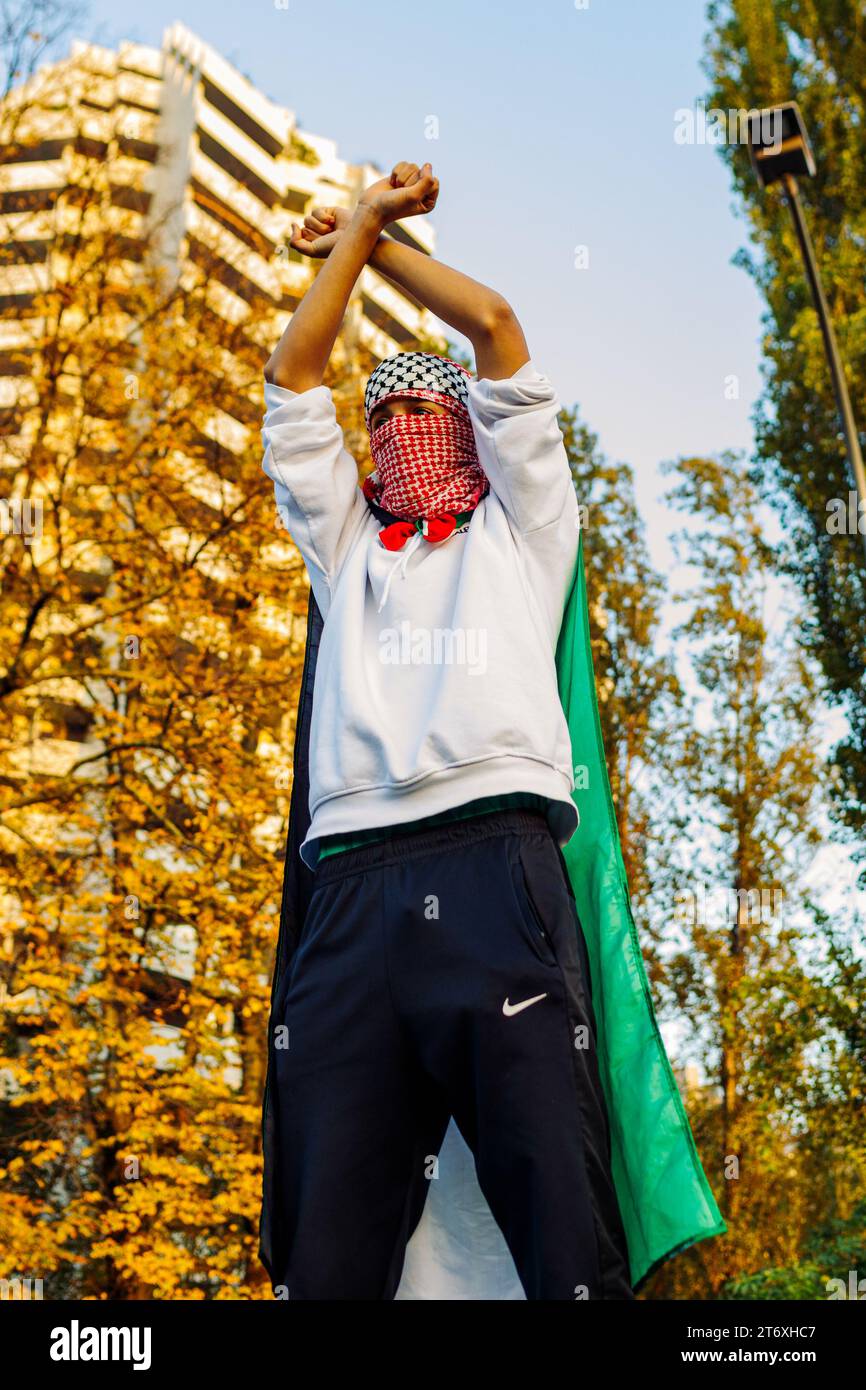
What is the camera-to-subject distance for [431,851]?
2412 millimetres

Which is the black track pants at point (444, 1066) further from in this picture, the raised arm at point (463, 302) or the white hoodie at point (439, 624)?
the raised arm at point (463, 302)

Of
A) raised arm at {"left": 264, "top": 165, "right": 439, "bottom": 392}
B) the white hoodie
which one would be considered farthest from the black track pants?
raised arm at {"left": 264, "top": 165, "right": 439, "bottom": 392}

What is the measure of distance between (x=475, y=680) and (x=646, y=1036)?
2.36ft

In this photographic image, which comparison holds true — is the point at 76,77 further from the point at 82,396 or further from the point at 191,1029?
the point at 191,1029

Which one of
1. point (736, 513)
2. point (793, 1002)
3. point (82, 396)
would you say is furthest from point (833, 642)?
point (82, 396)

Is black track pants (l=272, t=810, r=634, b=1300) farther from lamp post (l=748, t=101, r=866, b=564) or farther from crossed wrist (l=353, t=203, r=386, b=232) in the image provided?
lamp post (l=748, t=101, r=866, b=564)

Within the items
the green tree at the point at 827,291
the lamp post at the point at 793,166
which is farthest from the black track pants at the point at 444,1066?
the green tree at the point at 827,291

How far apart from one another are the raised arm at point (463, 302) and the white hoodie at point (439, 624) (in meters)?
0.05

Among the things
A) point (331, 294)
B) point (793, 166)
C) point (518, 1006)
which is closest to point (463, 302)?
point (331, 294)

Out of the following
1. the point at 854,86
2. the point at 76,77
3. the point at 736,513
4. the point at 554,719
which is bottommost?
the point at 554,719

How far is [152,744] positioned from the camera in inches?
495

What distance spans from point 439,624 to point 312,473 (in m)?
0.44

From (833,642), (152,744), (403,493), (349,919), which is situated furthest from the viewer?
(833,642)
